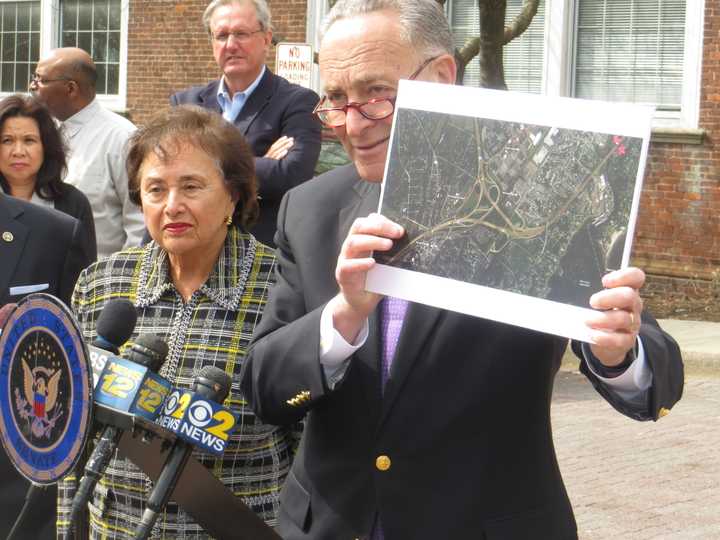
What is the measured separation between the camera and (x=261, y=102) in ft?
21.7

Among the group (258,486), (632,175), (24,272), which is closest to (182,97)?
(24,272)

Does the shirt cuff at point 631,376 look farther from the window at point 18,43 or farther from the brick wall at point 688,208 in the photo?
the window at point 18,43

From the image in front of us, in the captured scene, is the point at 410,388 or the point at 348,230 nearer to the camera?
the point at 410,388

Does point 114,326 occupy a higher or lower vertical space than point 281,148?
lower

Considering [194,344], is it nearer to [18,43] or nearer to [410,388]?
[410,388]

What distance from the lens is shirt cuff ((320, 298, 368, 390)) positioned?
241 centimetres

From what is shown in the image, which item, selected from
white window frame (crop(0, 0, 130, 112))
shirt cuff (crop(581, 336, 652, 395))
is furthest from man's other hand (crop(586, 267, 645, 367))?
white window frame (crop(0, 0, 130, 112))

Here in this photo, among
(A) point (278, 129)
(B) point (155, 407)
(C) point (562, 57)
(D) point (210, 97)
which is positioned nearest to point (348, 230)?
(B) point (155, 407)

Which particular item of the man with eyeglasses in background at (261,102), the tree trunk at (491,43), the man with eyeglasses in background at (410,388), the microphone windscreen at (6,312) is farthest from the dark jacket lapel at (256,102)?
the tree trunk at (491,43)

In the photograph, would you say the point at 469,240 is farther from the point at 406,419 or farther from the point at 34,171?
the point at 34,171

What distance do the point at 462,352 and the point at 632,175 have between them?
21.9 inches

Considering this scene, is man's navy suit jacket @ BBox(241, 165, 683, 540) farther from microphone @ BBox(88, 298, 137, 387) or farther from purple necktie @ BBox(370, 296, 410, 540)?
microphone @ BBox(88, 298, 137, 387)

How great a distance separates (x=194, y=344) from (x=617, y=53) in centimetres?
1321

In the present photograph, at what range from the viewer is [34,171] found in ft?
19.7
